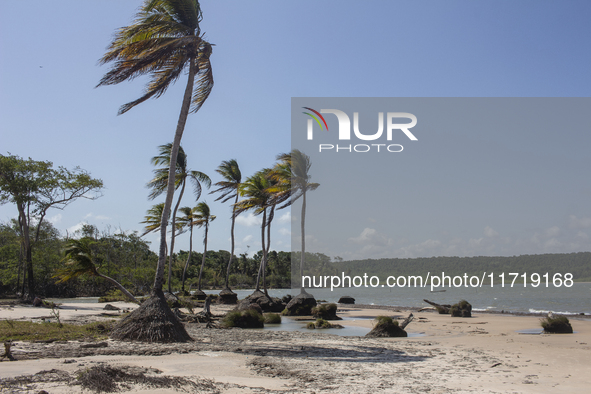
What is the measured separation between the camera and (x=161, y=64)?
36.4 ft

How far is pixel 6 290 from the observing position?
109 ft

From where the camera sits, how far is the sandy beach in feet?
19.1

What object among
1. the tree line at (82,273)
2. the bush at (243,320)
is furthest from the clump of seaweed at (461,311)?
the tree line at (82,273)

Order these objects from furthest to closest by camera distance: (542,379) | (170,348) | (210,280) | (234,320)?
(210,280), (234,320), (170,348), (542,379)

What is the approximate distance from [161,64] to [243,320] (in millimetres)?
9616

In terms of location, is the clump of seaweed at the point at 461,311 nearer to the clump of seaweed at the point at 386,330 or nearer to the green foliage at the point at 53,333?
the clump of seaweed at the point at 386,330

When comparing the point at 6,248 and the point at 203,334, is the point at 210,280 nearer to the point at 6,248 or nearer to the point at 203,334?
the point at 6,248

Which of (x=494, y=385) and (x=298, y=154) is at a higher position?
(x=298, y=154)

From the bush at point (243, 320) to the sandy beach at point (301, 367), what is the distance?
4.13m

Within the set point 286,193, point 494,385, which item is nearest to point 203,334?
point 494,385

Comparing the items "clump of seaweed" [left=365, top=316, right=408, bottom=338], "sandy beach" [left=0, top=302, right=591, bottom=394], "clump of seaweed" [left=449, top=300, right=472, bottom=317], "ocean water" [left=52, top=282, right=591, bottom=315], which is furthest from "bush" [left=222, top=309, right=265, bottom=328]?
"ocean water" [left=52, top=282, right=591, bottom=315]

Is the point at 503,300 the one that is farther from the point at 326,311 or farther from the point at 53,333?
the point at 53,333

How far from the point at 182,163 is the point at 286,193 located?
28.0 ft

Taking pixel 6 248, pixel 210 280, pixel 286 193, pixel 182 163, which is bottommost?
pixel 210 280
